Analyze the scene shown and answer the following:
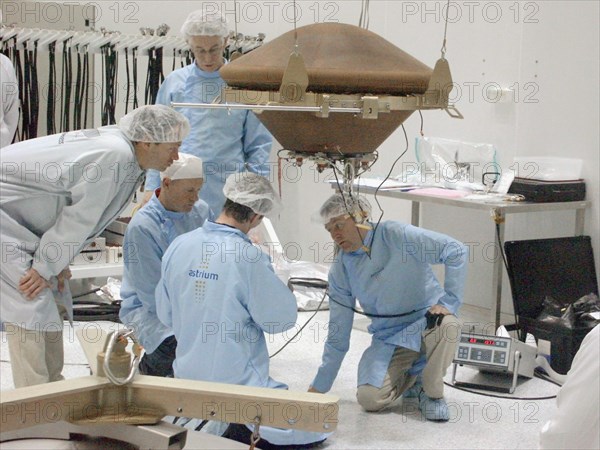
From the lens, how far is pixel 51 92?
4.55m

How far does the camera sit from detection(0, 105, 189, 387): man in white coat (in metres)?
2.93

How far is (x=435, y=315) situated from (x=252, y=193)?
1.05 meters

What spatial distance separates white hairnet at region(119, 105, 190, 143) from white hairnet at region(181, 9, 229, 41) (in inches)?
23.9

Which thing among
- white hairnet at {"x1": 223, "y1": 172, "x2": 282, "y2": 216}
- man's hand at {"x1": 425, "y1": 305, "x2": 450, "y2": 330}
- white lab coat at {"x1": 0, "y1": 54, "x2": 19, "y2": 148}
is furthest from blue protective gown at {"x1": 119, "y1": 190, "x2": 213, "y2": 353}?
white lab coat at {"x1": 0, "y1": 54, "x2": 19, "y2": 148}

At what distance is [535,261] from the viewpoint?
4.36 m

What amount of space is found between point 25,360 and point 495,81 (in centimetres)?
305

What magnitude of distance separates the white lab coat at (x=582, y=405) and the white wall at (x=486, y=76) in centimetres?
275

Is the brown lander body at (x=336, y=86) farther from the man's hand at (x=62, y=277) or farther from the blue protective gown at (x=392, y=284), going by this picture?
the blue protective gown at (x=392, y=284)

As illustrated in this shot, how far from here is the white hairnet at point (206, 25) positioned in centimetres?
361

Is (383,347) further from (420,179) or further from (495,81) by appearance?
(495,81)

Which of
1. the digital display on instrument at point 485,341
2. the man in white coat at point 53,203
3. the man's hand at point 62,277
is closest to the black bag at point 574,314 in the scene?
the digital display on instrument at point 485,341

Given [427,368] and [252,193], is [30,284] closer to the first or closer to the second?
[252,193]

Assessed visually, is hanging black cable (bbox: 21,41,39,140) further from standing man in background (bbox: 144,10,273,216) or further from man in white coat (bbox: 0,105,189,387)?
man in white coat (bbox: 0,105,189,387)

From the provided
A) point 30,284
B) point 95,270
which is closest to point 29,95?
point 95,270
